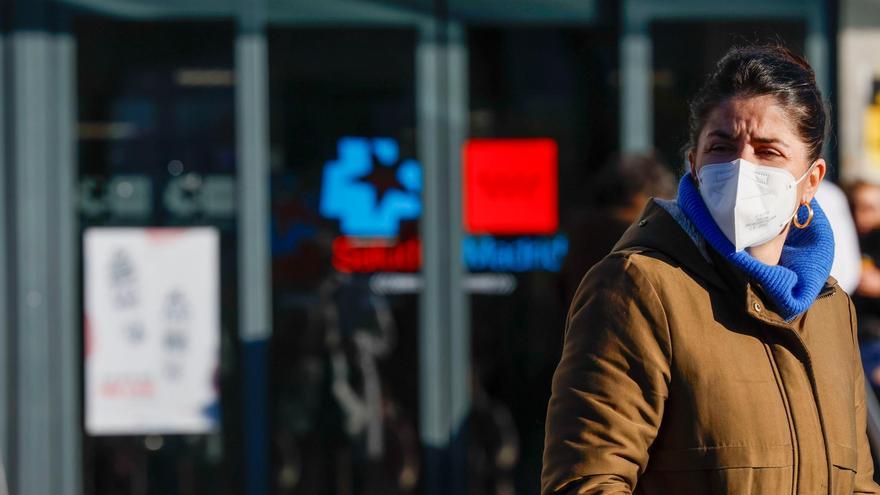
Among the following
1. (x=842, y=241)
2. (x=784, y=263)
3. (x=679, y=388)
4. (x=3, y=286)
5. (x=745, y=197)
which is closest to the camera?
(x=679, y=388)

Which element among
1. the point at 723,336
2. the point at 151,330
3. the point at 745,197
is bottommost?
the point at 151,330

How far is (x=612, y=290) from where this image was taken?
1887mm

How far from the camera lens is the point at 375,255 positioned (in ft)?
19.7

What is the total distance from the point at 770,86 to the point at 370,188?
4.10 m

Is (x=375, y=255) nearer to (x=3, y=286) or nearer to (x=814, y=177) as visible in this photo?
(x=3, y=286)

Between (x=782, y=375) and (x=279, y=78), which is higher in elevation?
(x=279, y=78)

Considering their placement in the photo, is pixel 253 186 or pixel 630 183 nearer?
pixel 630 183

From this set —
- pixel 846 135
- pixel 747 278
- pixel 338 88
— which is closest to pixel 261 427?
pixel 338 88

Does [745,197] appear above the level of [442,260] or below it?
above

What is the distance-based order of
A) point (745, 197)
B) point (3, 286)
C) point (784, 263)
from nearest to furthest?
point (745, 197) < point (784, 263) < point (3, 286)

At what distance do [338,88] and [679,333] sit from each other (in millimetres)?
4303

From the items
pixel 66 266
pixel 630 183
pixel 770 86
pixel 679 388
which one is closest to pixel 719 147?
pixel 770 86

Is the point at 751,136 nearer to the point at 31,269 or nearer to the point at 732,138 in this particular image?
the point at 732,138

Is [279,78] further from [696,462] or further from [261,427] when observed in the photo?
[696,462]
